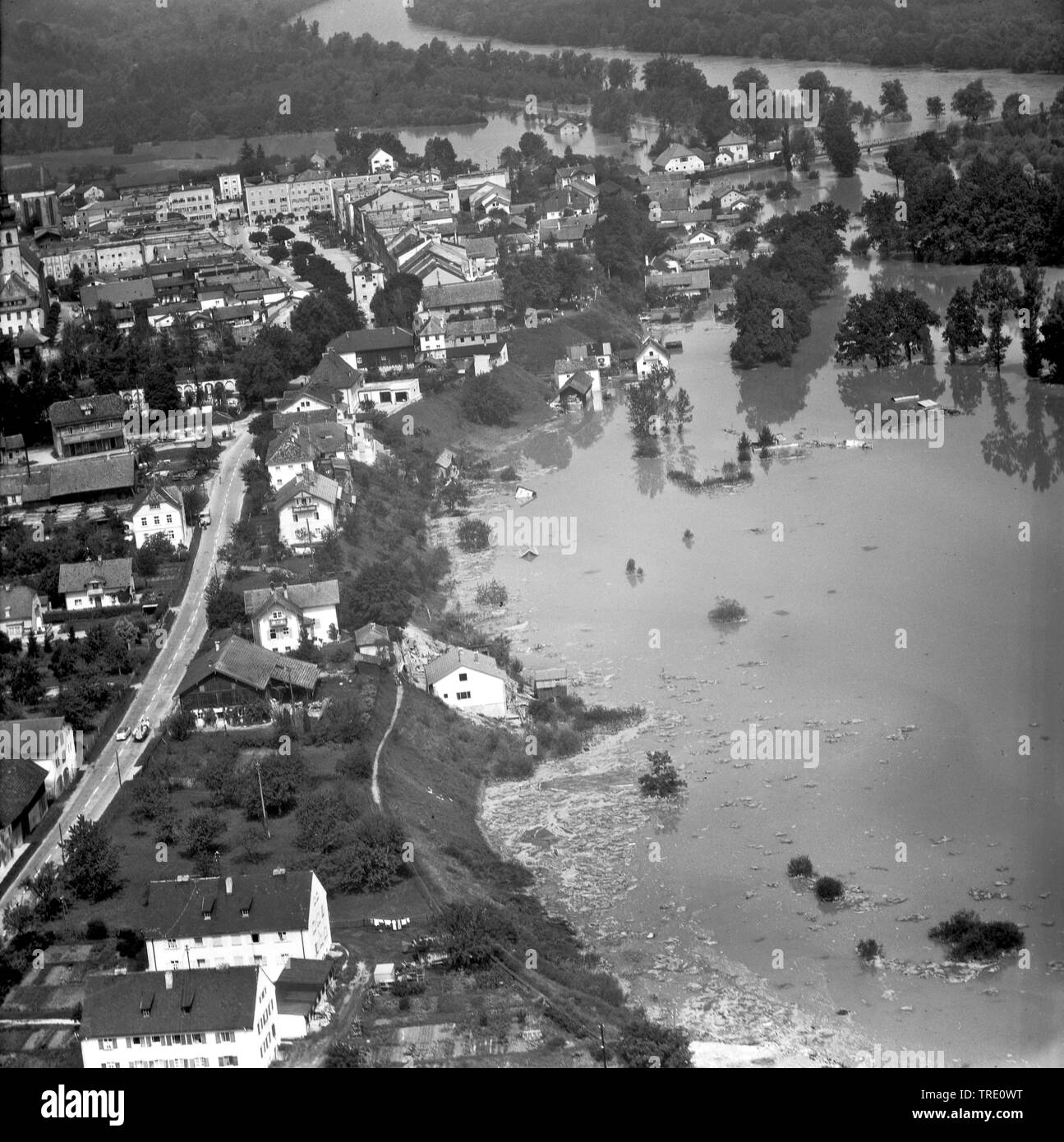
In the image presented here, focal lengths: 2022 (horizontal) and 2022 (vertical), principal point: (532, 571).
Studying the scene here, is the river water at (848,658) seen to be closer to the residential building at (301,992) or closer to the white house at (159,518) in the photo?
the residential building at (301,992)

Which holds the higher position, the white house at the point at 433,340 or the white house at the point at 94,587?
the white house at the point at 433,340

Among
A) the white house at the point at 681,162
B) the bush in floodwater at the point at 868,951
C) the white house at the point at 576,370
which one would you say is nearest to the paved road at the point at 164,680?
the bush in floodwater at the point at 868,951

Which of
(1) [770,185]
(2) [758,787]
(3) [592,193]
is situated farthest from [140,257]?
(2) [758,787]

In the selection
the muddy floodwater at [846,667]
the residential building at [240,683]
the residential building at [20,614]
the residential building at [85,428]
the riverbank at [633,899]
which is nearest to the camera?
the riverbank at [633,899]

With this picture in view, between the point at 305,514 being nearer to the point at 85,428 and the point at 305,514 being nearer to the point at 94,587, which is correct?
the point at 94,587

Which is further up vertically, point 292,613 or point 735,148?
point 735,148

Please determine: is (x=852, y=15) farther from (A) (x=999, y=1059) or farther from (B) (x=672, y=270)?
(A) (x=999, y=1059)

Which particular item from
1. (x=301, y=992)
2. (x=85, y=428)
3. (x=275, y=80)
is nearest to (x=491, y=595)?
(x=85, y=428)
